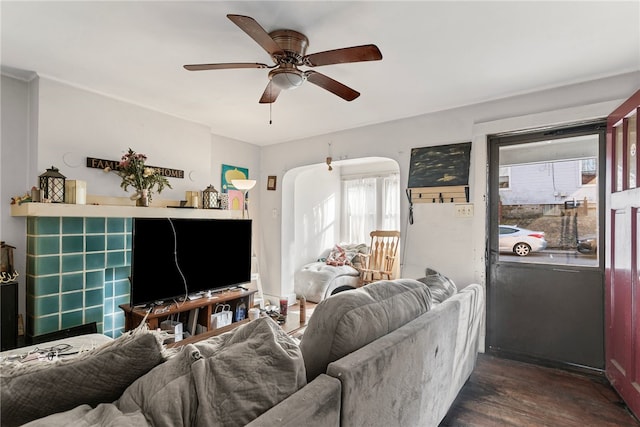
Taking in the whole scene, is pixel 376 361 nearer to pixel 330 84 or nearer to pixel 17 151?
pixel 330 84

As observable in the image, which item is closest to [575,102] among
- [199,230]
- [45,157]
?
[199,230]

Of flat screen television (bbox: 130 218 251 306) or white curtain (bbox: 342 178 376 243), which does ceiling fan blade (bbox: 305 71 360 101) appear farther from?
white curtain (bbox: 342 178 376 243)

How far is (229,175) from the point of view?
14.1ft

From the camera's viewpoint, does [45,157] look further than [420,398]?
Yes

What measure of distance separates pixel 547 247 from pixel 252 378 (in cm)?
296

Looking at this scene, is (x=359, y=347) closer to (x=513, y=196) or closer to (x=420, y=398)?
(x=420, y=398)

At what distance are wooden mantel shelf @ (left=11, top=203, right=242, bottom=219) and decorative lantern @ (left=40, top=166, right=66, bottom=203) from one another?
78mm

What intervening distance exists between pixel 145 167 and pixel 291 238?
2251 millimetres

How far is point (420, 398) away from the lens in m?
1.48

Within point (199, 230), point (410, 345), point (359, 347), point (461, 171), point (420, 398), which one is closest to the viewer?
point (359, 347)

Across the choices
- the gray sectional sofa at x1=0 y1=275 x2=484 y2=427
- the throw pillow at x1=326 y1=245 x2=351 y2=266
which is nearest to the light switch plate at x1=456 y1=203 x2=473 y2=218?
the gray sectional sofa at x1=0 y1=275 x2=484 y2=427

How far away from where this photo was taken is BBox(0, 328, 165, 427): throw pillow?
2.31ft

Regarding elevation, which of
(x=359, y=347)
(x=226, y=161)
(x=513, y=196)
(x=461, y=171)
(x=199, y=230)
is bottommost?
(x=359, y=347)

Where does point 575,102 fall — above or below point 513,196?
above
